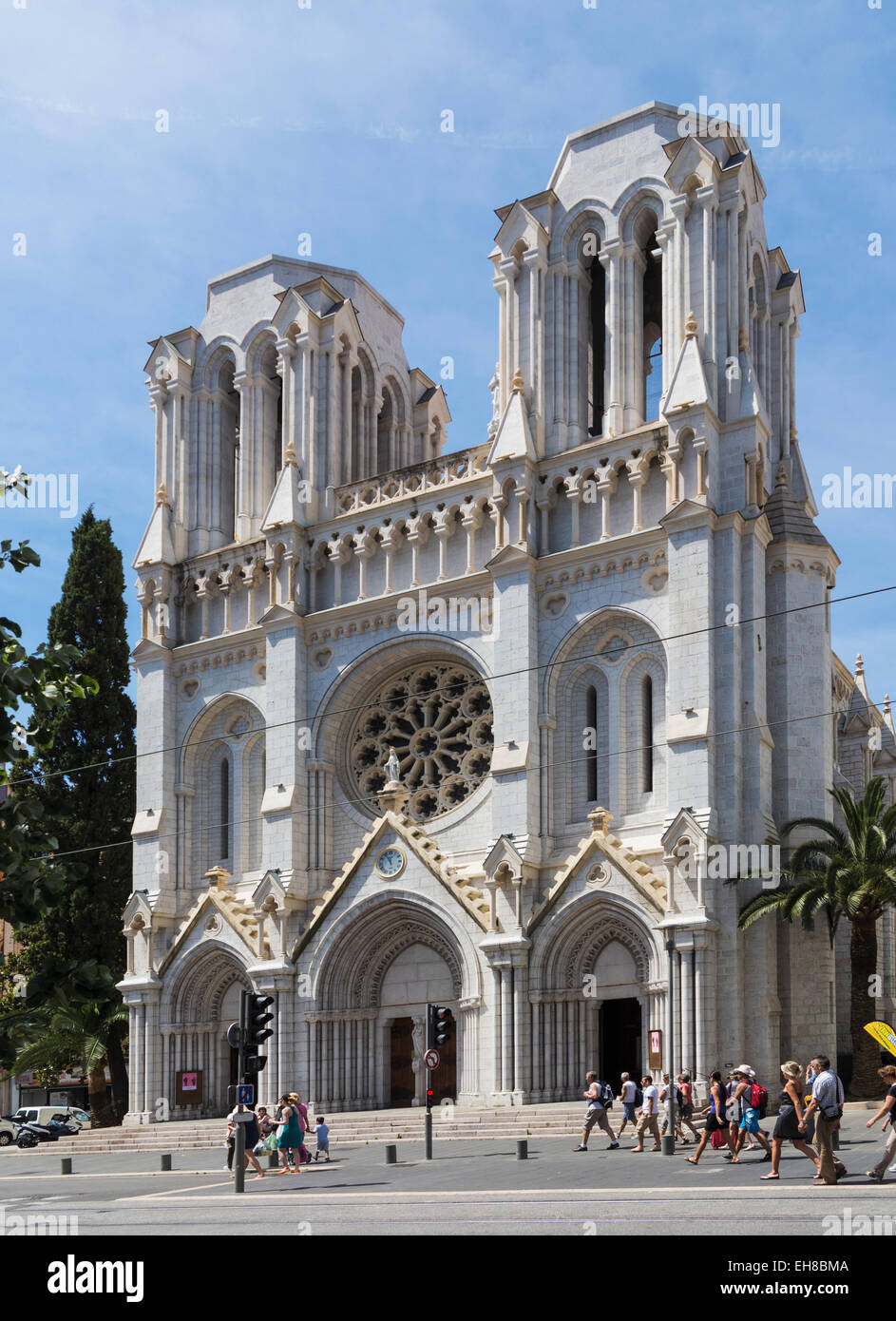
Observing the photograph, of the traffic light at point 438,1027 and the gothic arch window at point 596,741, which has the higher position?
the gothic arch window at point 596,741

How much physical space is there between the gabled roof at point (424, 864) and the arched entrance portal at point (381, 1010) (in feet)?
2.93

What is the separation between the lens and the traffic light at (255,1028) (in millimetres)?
25531

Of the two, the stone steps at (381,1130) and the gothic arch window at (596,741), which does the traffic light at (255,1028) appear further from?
the gothic arch window at (596,741)

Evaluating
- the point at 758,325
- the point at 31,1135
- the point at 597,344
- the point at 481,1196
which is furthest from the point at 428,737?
the point at 481,1196

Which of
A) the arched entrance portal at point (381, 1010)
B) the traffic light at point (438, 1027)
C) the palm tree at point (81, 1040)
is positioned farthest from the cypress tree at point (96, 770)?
the traffic light at point (438, 1027)

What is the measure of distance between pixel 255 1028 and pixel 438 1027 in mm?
6403

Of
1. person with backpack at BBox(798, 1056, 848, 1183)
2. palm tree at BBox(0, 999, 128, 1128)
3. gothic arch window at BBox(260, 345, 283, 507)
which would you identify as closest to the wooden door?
palm tree at BBox(0, 999, 128, 1128)

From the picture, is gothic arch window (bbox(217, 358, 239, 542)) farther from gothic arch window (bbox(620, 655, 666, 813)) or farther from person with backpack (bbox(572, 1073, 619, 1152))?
person with backpack (bbox(572, 1073, 619, 1152))

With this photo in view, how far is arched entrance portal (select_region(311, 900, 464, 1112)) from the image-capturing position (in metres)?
41.9

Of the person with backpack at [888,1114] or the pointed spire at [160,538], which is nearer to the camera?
the person with backpack at [888,1114]
